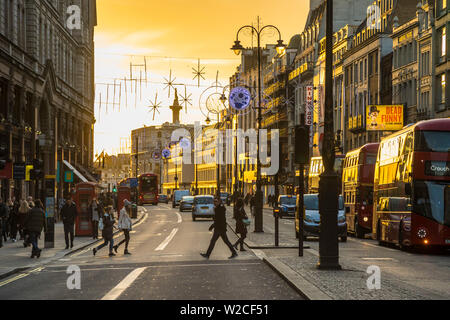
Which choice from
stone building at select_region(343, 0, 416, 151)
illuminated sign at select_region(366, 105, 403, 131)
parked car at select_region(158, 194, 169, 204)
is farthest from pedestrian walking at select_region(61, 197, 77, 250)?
parked car at select_region(158, 194, 169, 204)

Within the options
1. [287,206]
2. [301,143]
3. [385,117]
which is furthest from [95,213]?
[385,117]

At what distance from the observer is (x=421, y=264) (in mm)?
24391

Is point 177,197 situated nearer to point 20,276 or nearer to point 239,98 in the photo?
point 239,98

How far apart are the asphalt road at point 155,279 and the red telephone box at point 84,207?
10687mm

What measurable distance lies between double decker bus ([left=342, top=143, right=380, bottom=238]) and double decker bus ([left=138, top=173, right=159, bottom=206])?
65.0m

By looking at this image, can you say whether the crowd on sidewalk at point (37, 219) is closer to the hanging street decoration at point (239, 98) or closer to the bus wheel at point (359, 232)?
the hanging street decoration at point (239, 98)

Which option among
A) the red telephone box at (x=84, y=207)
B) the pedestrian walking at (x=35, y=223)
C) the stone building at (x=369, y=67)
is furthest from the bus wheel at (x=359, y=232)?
the stone building at (x=369, y=67)

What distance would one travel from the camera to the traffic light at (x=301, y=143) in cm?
2242

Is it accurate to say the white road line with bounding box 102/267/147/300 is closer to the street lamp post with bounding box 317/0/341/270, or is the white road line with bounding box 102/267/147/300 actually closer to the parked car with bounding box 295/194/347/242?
the street lamp post with bounding box 317/0/341/270

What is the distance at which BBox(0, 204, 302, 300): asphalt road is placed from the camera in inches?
615

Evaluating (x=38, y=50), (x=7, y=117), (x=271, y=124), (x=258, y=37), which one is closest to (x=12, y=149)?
(x=7, y=117)

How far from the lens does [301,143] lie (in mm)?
22609

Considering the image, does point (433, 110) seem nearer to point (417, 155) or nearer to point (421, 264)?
point (417, 155)
